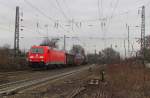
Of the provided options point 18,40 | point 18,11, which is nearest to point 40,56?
point 18,40

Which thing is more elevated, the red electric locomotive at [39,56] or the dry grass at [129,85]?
the red electric locomotive at [39,56]

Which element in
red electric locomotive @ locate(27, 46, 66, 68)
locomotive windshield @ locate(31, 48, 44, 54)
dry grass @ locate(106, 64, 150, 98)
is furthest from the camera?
locomotive windshield @ locate(31, 48, 44, 54)

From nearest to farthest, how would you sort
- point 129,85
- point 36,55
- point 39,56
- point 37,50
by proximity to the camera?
point 129,85, point 39,56, point 36,55, point 37,50

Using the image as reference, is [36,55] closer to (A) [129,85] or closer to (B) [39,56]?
(B) [39,56]

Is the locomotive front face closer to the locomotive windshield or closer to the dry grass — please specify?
the locomotive windshield

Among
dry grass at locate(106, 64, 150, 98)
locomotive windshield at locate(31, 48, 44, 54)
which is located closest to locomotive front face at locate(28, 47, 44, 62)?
locomotive windshield at locate(31, 48, 44, 54)

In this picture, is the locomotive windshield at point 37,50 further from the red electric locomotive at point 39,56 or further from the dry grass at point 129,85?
the dry grass at point 129,85

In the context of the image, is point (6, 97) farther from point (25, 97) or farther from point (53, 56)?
point (53, 56)

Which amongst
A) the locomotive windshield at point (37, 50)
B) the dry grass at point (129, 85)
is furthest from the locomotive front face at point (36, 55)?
the dry grass at point (129, 85)

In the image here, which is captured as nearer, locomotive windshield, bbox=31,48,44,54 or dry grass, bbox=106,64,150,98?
dry grass, bbox=106,64,150,98

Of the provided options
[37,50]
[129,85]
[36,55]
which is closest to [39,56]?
[36,55]

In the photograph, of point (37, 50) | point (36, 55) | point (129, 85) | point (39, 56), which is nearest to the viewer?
point (129, 85)

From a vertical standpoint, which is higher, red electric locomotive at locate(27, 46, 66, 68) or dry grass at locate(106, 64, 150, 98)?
red electric locomotive at locate(27, 46, 66, 68)

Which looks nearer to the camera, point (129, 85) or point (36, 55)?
point (129, 85)
